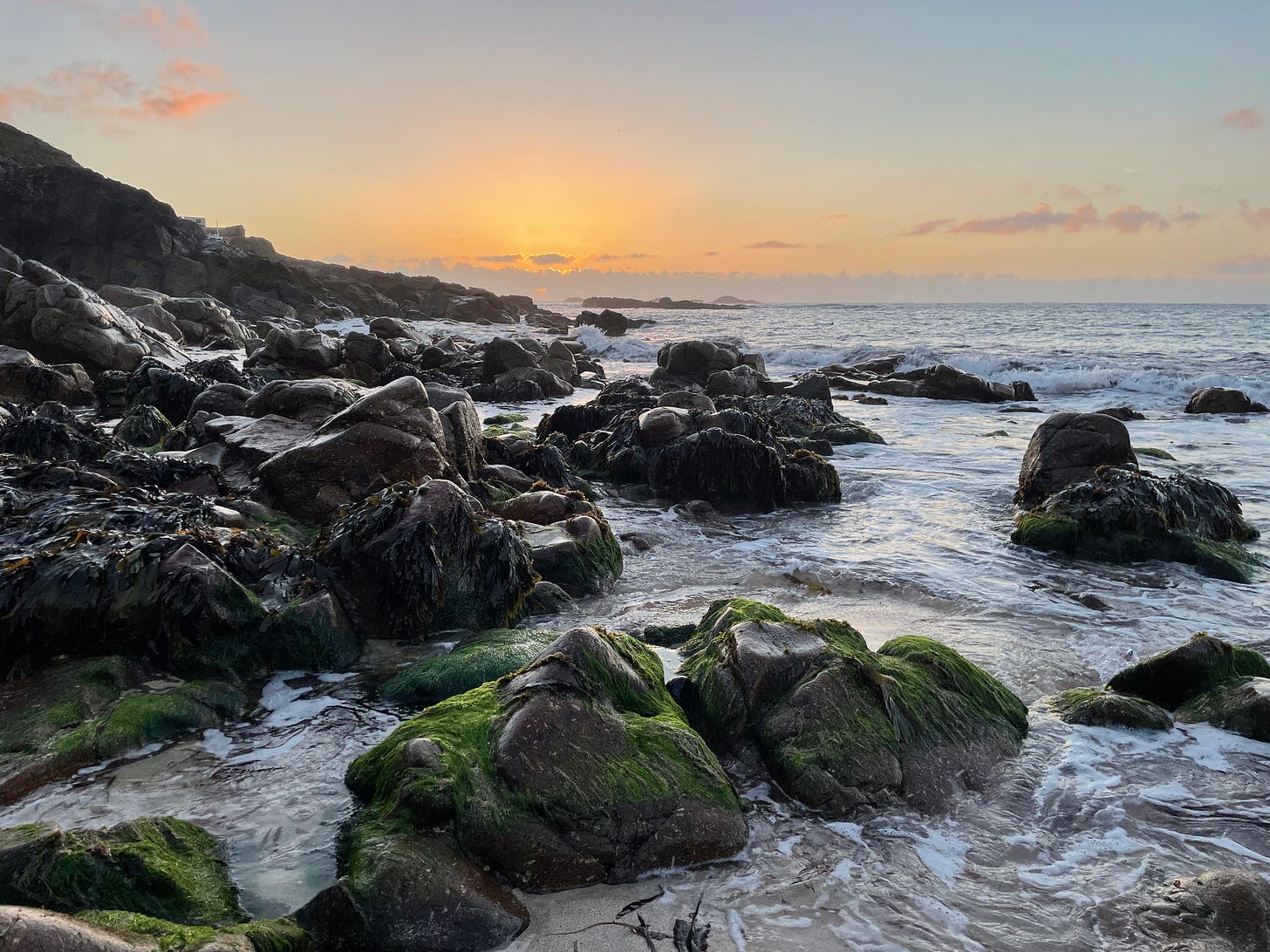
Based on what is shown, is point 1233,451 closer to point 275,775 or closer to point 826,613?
point 826,613

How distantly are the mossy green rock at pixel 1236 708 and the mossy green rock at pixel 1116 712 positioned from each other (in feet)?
0.50

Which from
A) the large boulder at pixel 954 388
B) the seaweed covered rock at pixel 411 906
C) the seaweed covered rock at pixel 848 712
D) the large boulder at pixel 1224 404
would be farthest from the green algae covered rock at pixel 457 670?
the large boulder at pixel 1224 404

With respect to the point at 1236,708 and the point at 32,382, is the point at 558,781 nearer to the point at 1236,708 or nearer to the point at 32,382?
the point at 1236,708

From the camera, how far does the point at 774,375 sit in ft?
93.7

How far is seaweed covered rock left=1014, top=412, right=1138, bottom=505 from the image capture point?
921 cm

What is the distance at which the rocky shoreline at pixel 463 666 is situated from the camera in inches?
108

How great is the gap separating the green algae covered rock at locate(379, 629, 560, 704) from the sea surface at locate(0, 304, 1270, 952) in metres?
0.15

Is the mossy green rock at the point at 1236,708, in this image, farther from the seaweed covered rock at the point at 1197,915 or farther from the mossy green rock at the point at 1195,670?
the seaweed covered rock at the point at 1197,915

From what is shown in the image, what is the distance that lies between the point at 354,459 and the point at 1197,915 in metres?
6.37

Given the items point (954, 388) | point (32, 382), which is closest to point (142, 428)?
point (32, 382)

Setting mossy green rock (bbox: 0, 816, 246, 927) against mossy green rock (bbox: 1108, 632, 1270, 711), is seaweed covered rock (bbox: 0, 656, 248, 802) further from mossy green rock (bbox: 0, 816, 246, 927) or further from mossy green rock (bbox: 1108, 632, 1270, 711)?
mossy green rock (bbox: 1108, 632, 1270, 711)

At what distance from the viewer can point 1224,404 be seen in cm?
1831

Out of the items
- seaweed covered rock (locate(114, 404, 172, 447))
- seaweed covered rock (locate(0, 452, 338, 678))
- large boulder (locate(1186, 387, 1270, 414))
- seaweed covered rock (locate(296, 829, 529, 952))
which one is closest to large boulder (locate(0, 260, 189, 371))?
seaweed covered rock (locate(114, 404, 172, 447))

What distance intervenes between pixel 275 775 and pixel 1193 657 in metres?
4.76
